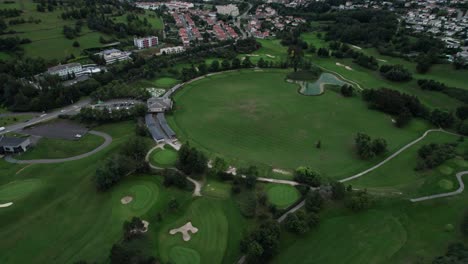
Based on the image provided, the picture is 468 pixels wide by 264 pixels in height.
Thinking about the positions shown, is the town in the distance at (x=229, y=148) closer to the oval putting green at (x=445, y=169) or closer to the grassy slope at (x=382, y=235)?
the grassy slope at (x=382, y=235)

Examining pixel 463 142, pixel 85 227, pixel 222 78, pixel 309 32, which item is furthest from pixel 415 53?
pixel 85 227

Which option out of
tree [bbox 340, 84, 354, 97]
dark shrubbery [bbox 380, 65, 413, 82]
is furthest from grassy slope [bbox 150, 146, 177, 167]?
dark shrubbery [bbox 380, 65, 413, 82]

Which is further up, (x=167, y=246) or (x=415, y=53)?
(x=415, y=53)

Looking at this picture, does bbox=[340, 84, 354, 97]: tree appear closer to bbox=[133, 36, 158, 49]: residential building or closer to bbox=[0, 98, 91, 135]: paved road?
bbox=[0, 98, 91, 135]: paved road

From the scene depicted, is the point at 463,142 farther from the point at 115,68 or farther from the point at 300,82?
the point at 115,68

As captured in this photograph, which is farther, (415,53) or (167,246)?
(415,53)

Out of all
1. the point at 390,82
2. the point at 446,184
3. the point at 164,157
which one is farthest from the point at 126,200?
the point at 390,82
